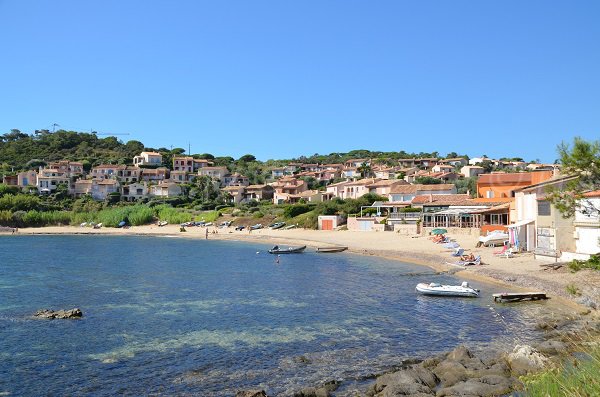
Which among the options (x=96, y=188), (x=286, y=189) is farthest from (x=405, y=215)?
(x=96, y=188)

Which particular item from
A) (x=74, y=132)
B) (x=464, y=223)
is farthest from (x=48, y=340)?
(x=74, y=132)

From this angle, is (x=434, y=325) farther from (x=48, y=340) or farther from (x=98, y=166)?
(x=98, y=166)

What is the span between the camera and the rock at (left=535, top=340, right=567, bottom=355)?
707 inches

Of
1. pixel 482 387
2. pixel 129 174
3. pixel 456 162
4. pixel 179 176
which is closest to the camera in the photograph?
pixel 482 387

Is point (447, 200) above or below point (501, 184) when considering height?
below

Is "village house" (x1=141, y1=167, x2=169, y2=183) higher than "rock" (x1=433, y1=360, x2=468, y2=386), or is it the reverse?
"village house" (x1=141, y1=167, x2=169, y2=183)

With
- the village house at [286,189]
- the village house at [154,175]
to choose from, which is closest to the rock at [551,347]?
the village house at [286,189]

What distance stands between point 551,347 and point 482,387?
5649 millimetres

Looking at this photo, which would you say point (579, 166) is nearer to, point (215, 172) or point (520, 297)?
point (520, 297)

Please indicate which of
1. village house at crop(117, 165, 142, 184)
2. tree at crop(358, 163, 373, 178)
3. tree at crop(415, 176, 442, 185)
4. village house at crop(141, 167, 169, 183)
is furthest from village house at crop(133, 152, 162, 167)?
tree at crop(415, 176, 442, 185)

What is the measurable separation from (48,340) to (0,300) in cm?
1137

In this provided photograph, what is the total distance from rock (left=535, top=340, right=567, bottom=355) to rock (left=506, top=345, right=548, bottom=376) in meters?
1.04

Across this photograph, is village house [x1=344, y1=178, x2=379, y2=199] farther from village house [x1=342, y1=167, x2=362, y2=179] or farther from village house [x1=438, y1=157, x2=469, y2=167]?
village house [x1=438, y1=157, x2=469, y2=167]

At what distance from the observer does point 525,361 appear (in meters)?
16.2
